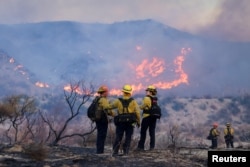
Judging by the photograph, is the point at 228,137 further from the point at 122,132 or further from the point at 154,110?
the point at 122,132

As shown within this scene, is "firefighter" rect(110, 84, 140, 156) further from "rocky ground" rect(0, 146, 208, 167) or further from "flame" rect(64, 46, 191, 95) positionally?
"flame" rect(64, 46, 191, 95)

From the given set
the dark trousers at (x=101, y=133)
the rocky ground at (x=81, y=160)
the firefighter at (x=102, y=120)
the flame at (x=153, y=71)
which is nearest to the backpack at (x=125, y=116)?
the firefighter at (x=102, y=120)

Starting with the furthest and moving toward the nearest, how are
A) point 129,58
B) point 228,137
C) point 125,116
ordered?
point 129,58, point 228,137, point 125,116

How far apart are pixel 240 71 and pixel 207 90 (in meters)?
22.2

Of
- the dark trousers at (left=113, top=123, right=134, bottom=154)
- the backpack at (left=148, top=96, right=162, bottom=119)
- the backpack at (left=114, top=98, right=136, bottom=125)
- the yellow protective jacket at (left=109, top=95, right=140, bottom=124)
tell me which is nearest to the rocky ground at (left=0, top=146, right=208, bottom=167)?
the dark trousers at (left=113, top=123, right=134, bottom=154)

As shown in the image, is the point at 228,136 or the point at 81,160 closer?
the point at 81,160

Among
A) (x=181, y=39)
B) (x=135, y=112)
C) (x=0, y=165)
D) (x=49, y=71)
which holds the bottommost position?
(x=0, y=165)

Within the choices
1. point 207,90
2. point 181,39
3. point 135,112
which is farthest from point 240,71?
point 135,112

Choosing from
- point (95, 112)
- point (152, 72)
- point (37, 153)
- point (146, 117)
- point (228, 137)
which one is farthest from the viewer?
point (152, 72)

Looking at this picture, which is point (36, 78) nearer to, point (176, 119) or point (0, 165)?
point (176, 119)

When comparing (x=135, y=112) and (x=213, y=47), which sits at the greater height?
(x=213, y=47)

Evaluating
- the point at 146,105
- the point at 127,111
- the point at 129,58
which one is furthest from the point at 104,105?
the point at 129,58

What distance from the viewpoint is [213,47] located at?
5733 inches

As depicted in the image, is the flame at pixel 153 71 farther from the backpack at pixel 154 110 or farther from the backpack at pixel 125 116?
the backpack at pixel 125 116
